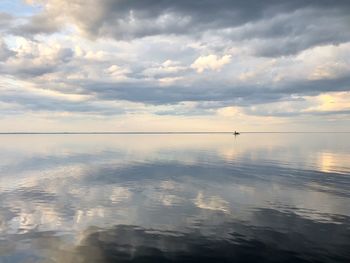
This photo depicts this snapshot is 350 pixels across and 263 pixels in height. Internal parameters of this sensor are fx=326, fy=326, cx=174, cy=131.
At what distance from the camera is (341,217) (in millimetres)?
36562

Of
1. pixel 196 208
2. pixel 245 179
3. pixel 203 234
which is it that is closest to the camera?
pixel 203 234

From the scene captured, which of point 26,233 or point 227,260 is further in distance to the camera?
point 26,233

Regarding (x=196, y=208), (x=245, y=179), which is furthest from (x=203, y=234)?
(x=245, y=179)

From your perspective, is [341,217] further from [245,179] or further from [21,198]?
[21,198]

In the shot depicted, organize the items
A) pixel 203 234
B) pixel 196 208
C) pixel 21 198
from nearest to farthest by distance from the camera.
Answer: pixel 203 234 < pixel 196 208 < pixel 21 198

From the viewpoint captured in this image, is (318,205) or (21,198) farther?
(21,198)

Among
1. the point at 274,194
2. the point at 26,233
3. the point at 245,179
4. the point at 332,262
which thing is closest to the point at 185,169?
the point at 245,179

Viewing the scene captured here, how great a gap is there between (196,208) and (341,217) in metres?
16.6

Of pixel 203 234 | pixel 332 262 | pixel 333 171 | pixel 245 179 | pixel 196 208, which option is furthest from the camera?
pixel 333 171

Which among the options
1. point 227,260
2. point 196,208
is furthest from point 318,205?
point 227,260

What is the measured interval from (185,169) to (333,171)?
33.8 meters

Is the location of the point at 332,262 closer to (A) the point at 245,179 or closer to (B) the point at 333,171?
(A) the point at 245,179

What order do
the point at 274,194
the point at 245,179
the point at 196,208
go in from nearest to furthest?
the point at 196,208 < the point at 274,194 < the point at 245,179

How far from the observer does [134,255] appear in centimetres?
2572
